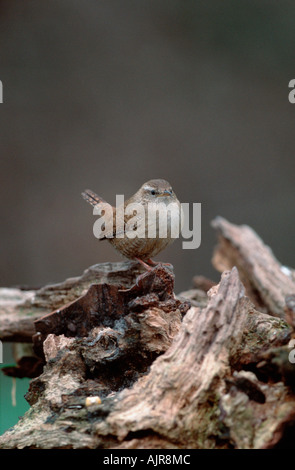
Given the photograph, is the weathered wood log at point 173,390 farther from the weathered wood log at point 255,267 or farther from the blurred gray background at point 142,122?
the blurred gray background at point 142,122

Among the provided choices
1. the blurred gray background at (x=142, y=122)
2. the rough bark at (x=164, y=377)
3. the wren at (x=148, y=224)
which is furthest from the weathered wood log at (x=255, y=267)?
the blurred gray background at (x=142, y=122)

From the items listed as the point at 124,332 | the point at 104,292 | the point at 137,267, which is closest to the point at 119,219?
the point at 137,267

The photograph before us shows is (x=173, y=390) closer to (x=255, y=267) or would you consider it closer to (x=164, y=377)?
(x=164, y=377)

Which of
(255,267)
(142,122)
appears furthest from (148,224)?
(142,122)

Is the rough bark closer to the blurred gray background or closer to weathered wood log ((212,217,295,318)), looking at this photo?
weathered wood log ((212,217,295,318))

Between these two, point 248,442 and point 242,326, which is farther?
point 242,326

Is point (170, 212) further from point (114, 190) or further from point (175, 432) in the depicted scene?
point (114, 190)
